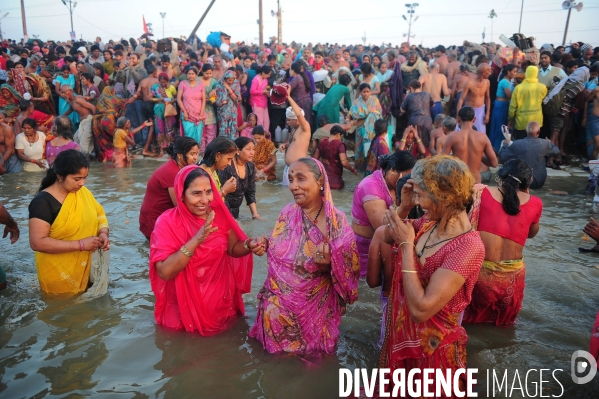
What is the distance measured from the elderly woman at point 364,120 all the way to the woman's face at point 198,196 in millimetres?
6412

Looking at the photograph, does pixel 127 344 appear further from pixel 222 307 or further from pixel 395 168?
pixel 395 168

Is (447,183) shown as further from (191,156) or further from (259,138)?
(259,138)

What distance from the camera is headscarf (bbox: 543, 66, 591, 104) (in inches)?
393

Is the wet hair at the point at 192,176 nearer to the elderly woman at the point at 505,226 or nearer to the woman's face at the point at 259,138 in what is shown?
the elderly woman at the point at 505,226

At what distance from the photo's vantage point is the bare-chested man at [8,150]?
9930 millimetres

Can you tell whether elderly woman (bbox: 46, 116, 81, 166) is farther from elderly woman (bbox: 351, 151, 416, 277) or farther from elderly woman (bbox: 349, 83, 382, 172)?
elderly woman (bbox: 351, 151, 416, 277)

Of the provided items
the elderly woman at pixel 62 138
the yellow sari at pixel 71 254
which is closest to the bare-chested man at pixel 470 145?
the yellow sari at pixel 71 254

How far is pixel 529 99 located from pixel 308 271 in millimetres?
8477

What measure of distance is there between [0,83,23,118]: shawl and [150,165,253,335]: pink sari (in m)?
9.86

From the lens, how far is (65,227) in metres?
4.23

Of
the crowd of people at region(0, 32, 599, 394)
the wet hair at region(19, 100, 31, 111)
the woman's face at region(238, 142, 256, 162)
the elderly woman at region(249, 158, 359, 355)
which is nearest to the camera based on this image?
the crowd of people at region(0, 32, 599, 394)

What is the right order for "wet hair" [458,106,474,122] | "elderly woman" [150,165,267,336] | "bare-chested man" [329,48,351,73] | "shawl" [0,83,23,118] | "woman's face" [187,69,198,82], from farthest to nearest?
"bare-chested man" [329,48,351,73]
"shawl" [0,83,23,118]
"woman's face" [187,69,198,82]
"wet hair" [458,106,474,122]
"elderly woman" [150,165,267,336]

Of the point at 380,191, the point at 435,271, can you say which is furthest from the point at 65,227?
the point at 435,271

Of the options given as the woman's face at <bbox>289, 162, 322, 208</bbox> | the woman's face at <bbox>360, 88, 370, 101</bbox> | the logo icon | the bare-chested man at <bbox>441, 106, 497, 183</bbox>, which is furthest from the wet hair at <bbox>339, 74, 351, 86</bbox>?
the logo icon
